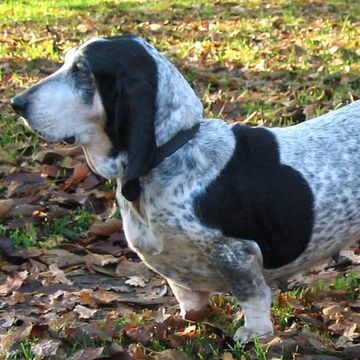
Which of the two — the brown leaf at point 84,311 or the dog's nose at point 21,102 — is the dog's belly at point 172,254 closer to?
the brown leaf at point 84,311

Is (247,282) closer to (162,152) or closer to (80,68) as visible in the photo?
(162,152)

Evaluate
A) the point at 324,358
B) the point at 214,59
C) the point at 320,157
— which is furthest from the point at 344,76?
the point at 324,358

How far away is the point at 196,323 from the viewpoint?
181 inches

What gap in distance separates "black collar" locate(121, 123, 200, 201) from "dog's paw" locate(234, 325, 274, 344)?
0.82 m

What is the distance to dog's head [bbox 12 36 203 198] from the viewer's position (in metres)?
4.06

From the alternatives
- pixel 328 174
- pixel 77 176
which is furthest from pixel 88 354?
pixel 77 176

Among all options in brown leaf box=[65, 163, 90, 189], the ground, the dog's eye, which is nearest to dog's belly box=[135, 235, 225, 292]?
the ground

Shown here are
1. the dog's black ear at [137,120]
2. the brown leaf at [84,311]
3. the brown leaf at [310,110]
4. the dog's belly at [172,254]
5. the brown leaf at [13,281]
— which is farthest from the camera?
the brown leaf at [310,110]

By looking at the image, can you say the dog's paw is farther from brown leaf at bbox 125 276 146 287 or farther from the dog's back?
brown leaf at bbox 125 276 146 287

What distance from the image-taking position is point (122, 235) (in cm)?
605

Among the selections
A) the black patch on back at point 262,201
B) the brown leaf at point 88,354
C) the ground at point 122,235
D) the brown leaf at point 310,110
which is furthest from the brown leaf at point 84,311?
the brown leaf at point 310,110

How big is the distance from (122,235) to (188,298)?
1.40 meters

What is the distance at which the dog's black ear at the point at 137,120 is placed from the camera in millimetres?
4039

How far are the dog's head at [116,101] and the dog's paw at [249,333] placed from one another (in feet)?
2.77
